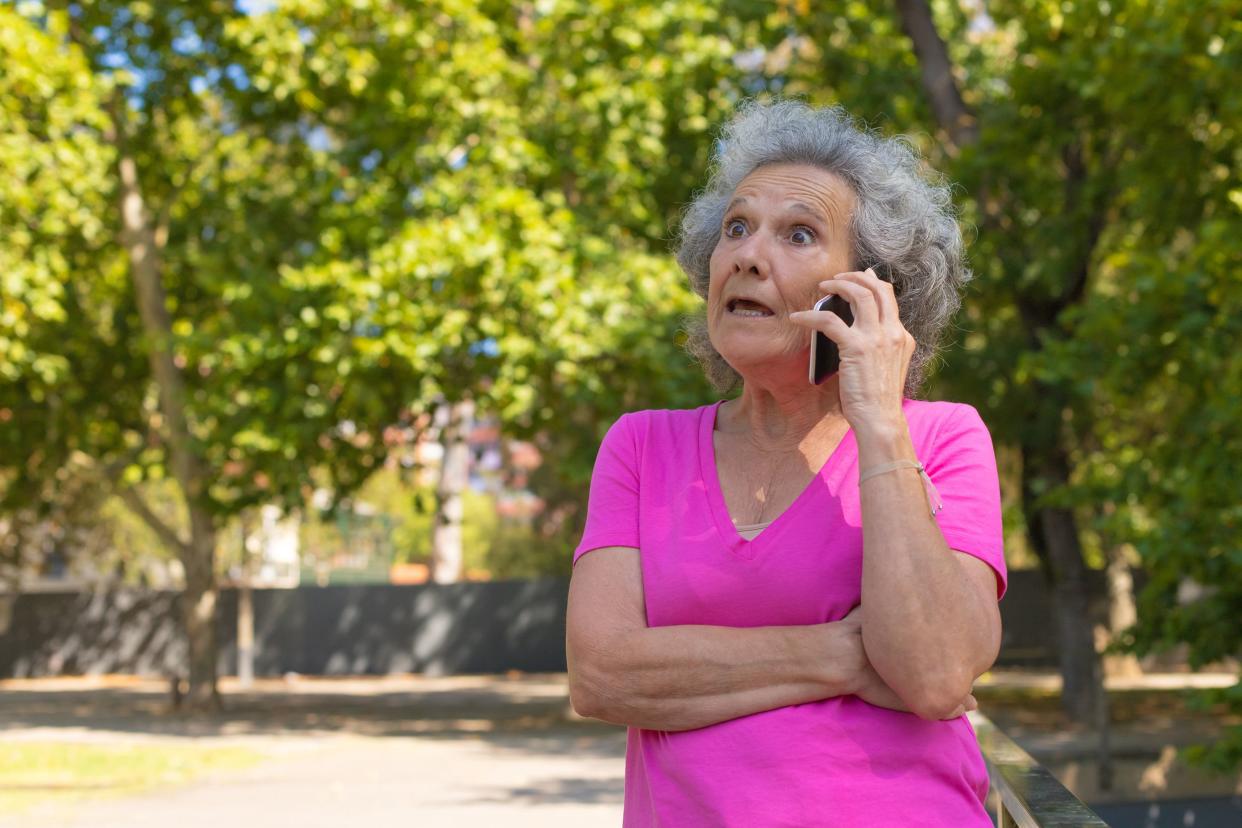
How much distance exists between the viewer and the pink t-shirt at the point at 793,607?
1821 mm

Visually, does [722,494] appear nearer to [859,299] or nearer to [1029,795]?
[859,299]

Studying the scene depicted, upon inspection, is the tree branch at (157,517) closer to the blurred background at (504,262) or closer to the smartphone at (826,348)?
the blurred background at (504,262)

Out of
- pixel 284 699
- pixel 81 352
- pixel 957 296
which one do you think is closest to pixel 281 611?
pixel 284 699

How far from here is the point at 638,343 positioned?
16203mm

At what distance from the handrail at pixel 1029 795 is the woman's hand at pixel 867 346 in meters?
0.52

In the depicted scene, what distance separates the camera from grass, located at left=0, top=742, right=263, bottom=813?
1291 centimetres

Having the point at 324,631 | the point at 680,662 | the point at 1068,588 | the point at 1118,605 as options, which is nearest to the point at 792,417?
the point at 680,662

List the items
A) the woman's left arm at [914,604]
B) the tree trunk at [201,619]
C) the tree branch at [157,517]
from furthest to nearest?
the tree trunk at [201,619] < the tree branch at [157,517] < the woman's left arm at [914,604]

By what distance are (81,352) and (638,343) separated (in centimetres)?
925

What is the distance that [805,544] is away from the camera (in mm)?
1915

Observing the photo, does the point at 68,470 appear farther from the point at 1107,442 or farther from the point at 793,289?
the point at 793,289

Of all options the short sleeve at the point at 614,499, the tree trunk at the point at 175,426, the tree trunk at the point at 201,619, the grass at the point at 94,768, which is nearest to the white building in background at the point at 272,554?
the tree trunk at the point at 201,619

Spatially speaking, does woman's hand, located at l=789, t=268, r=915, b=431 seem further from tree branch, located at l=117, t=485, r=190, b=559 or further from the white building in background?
the white building in background

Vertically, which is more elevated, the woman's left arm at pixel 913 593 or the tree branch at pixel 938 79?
the tree branch at pixel 938 79
